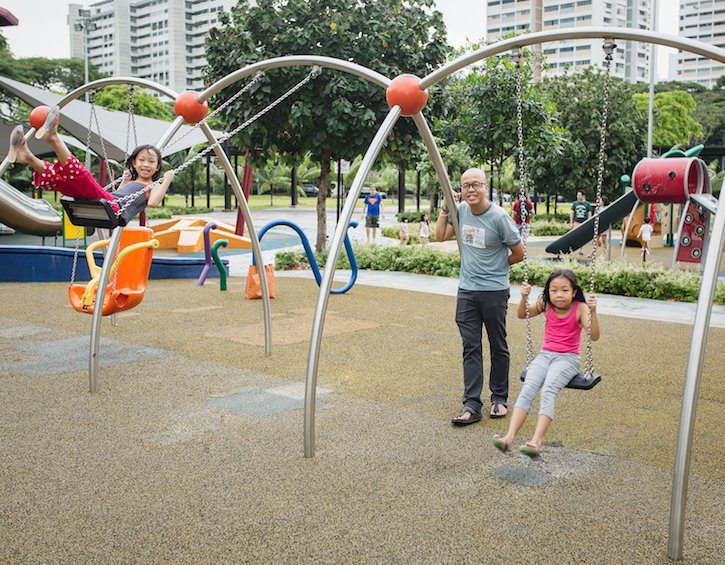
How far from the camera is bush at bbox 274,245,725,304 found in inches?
416

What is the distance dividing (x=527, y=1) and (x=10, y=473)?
127394 mm

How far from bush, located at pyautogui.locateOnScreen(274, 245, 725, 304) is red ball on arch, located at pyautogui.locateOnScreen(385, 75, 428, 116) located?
6593mm

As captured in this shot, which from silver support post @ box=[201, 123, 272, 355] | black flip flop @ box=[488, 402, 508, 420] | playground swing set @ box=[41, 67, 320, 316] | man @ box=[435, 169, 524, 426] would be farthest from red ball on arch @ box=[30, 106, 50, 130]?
black flip flop @ box=[488, 402, 508, 420]

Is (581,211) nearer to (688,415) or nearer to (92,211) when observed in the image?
(92,211)

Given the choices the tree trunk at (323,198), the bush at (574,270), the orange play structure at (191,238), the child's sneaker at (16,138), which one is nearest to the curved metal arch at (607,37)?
the child's sneaker at (16,138)

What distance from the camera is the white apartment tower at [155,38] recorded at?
420 feet

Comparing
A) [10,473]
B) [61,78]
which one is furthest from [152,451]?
[61,78]

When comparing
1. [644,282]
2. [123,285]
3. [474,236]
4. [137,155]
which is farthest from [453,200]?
[644,282]

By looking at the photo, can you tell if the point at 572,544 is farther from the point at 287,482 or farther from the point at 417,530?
the point at 287,482

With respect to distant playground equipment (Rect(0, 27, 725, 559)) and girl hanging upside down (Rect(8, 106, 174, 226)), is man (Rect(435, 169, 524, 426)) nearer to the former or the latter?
distant playground equipment (Rect(0, 27, 725, 559))

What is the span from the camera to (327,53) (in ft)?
41.5

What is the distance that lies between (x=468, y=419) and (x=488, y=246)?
3.75 feet

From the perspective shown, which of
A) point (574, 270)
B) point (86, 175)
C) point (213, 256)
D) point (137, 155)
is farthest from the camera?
point (574, 270)

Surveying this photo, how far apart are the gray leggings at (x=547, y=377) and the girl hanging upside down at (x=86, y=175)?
300 cm
